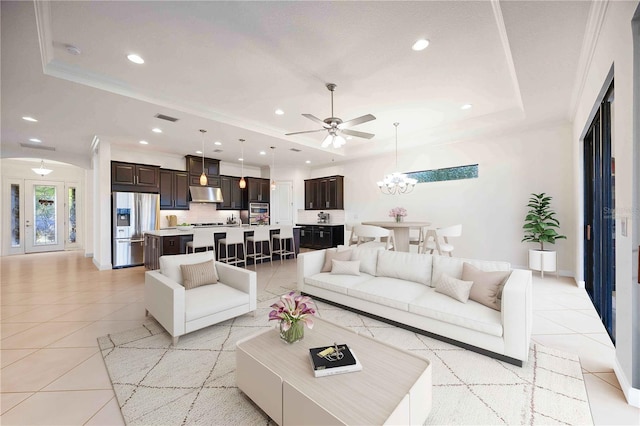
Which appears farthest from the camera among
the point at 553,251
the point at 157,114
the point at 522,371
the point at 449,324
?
the point at 553,251

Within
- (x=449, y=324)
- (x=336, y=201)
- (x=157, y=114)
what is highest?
(x=157, y=114)

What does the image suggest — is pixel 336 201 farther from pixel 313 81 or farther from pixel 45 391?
pixel 45 391

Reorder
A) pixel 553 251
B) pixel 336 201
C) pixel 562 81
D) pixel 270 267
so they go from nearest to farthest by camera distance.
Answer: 1. pixel 562 81
2. pixel 553 251
3. pixel 270 267
4. pixel 336 201

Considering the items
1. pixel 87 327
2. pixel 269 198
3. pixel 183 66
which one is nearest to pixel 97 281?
pixel 87 327

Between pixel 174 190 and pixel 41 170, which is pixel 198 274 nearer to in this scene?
pixel 174 190

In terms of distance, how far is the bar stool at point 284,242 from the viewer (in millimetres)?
6273

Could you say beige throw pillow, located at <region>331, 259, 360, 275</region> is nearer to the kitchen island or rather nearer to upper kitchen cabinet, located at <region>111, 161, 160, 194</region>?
the kitchen island

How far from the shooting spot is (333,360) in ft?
5.02

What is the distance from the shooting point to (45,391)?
1850mm

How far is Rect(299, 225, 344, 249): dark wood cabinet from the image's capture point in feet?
26.7

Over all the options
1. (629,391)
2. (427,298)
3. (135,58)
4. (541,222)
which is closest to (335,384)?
(427,298)

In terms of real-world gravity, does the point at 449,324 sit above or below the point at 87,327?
above

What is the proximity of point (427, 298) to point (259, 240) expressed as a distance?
13.2 ft

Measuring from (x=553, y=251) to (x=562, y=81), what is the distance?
112 inches
